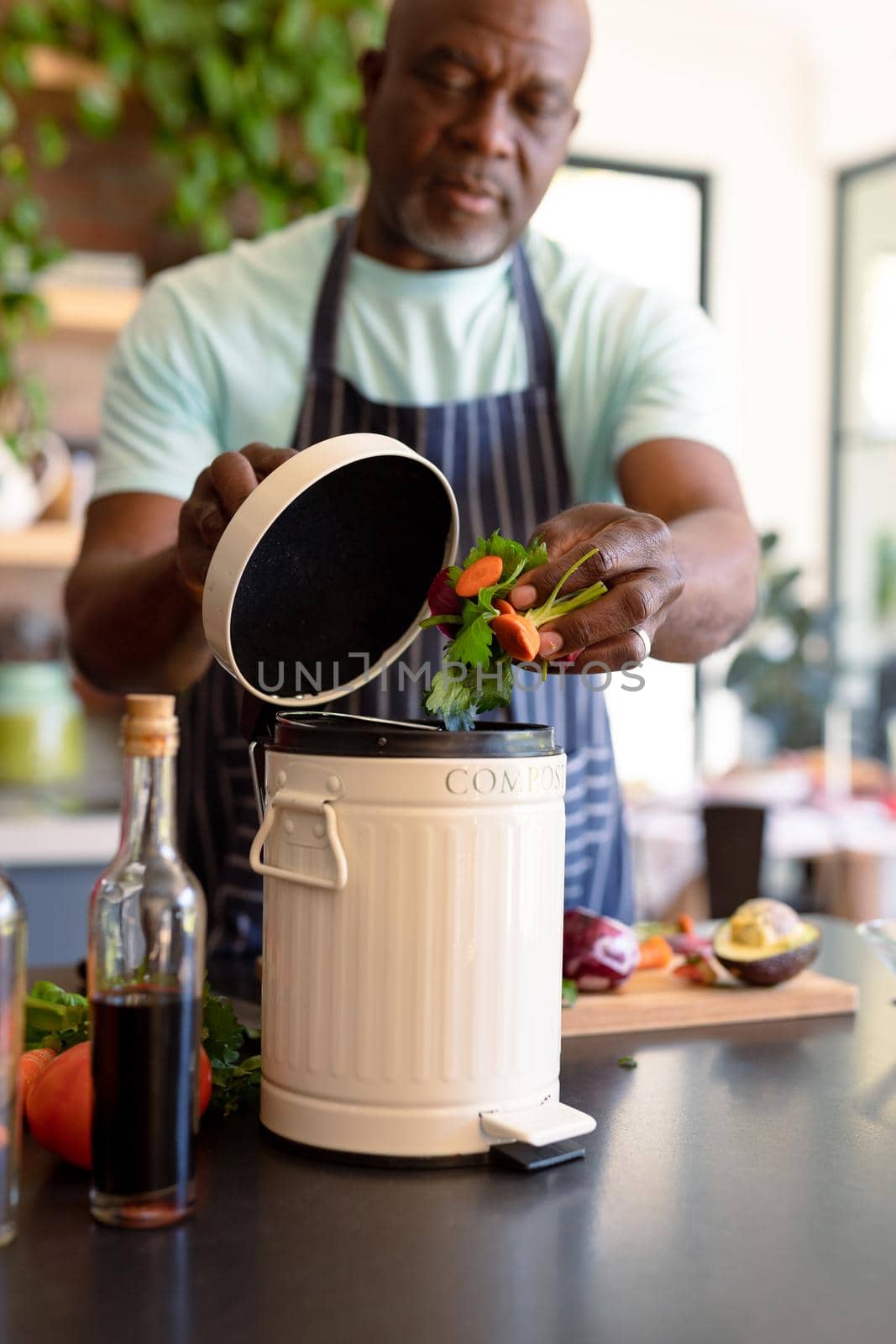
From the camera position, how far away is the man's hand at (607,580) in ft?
3.27

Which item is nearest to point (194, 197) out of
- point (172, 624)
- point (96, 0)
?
point (96, 0)

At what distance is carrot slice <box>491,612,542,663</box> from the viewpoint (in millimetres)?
940

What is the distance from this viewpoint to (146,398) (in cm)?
172

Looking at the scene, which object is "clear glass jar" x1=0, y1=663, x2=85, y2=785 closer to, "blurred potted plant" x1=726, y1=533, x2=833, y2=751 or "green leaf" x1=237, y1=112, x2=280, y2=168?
"green leaf" x1=237, y1=112, x2=280, y2=168

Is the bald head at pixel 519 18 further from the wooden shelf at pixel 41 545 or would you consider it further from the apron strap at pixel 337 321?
the wooden shelf at pixel 41 545

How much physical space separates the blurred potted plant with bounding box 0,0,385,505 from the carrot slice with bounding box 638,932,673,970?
7.14ft

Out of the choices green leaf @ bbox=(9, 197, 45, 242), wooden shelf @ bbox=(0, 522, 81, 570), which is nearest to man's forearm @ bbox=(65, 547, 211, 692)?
wooden shelf @ bbox=(0, 522, 81, 570)

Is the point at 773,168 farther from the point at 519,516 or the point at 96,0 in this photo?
the point at 519,516

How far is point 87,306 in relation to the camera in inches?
127

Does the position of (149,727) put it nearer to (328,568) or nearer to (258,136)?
(328,568)

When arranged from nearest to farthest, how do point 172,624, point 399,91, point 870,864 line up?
point 172,624, point 399,91, point 870,864

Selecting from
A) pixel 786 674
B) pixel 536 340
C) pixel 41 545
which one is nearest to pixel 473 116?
pixel 536 340

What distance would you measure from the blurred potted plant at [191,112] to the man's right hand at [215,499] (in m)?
2.17

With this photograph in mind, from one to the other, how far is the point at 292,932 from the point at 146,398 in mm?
960
